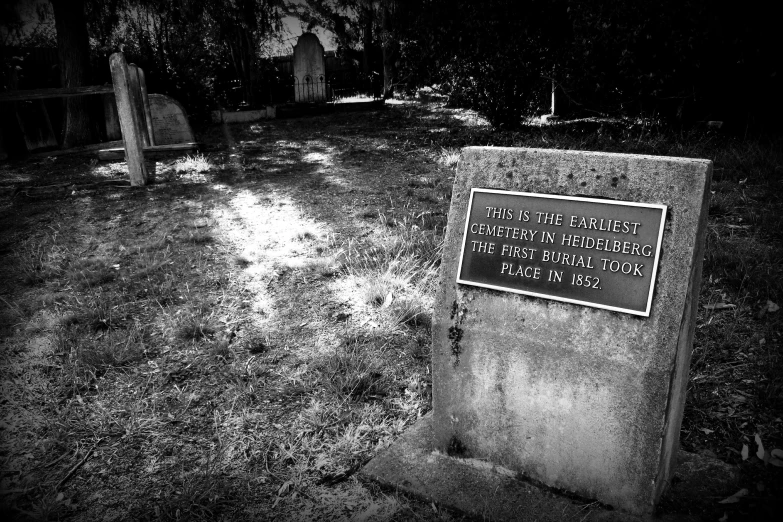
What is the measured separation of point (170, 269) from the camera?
4590 mm

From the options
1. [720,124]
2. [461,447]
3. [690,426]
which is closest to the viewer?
[461,447]

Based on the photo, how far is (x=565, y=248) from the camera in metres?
2.17

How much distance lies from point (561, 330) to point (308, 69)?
1600 cm

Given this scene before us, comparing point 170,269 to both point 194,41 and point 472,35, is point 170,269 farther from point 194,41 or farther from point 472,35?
point 194,41

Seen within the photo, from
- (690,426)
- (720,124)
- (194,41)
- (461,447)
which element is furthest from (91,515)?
(194,41)

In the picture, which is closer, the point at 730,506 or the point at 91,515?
the point at 730,506

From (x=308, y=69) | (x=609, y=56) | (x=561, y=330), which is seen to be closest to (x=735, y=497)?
(x=561, y=330)

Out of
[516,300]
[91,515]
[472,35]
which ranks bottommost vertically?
[91,515]

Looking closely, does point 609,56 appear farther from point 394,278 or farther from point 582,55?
point 394,278

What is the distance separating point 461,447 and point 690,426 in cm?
116

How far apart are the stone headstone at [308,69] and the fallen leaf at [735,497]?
16092 millimetres

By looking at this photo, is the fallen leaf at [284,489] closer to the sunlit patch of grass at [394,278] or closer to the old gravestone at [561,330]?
the old gravestone at [561,330]

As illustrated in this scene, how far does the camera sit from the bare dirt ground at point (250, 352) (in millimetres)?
2426

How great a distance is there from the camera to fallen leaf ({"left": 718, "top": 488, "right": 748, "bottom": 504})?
7.07 feet
